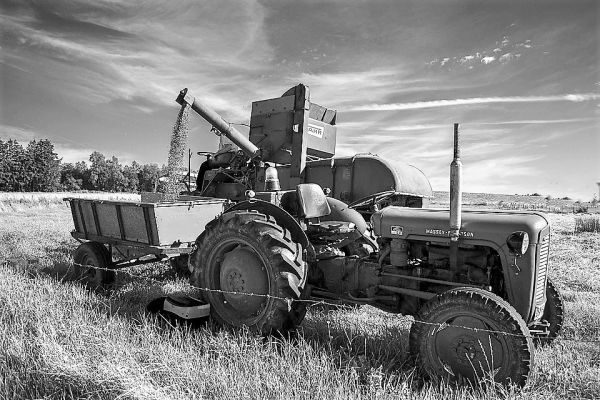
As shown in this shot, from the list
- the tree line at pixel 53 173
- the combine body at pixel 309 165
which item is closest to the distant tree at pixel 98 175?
the tree line at pixel 53 173

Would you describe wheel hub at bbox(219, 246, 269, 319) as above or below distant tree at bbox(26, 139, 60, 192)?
below

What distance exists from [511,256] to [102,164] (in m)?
79.2

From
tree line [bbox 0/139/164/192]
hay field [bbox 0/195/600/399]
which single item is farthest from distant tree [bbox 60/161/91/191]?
hay field [bbox 0/195/600/399]

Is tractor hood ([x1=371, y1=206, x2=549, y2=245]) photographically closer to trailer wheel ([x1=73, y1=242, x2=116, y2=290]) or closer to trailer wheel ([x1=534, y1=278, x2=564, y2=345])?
trailer wheel ([x1=534, y1=278, x2=564, y2=345])

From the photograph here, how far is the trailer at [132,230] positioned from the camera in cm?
528

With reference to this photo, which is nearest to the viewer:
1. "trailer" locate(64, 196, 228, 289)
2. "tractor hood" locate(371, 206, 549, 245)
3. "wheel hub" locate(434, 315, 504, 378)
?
"wheel hub" locate(434, 315, 504, 378)

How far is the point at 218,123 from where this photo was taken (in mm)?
8070

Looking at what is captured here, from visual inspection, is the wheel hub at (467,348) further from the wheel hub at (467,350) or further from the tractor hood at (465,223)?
the tractor hood at (465,223)

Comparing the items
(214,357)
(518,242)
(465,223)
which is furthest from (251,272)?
(518,242)

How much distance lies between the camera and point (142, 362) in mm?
3256

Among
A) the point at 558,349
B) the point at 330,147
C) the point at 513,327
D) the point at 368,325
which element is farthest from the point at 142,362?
the point at 330,147

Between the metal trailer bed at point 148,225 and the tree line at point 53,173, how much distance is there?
5080 cm

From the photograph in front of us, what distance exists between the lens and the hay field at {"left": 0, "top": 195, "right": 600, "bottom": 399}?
2854 mm

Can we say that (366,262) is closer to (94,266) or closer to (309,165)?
(94,266)
